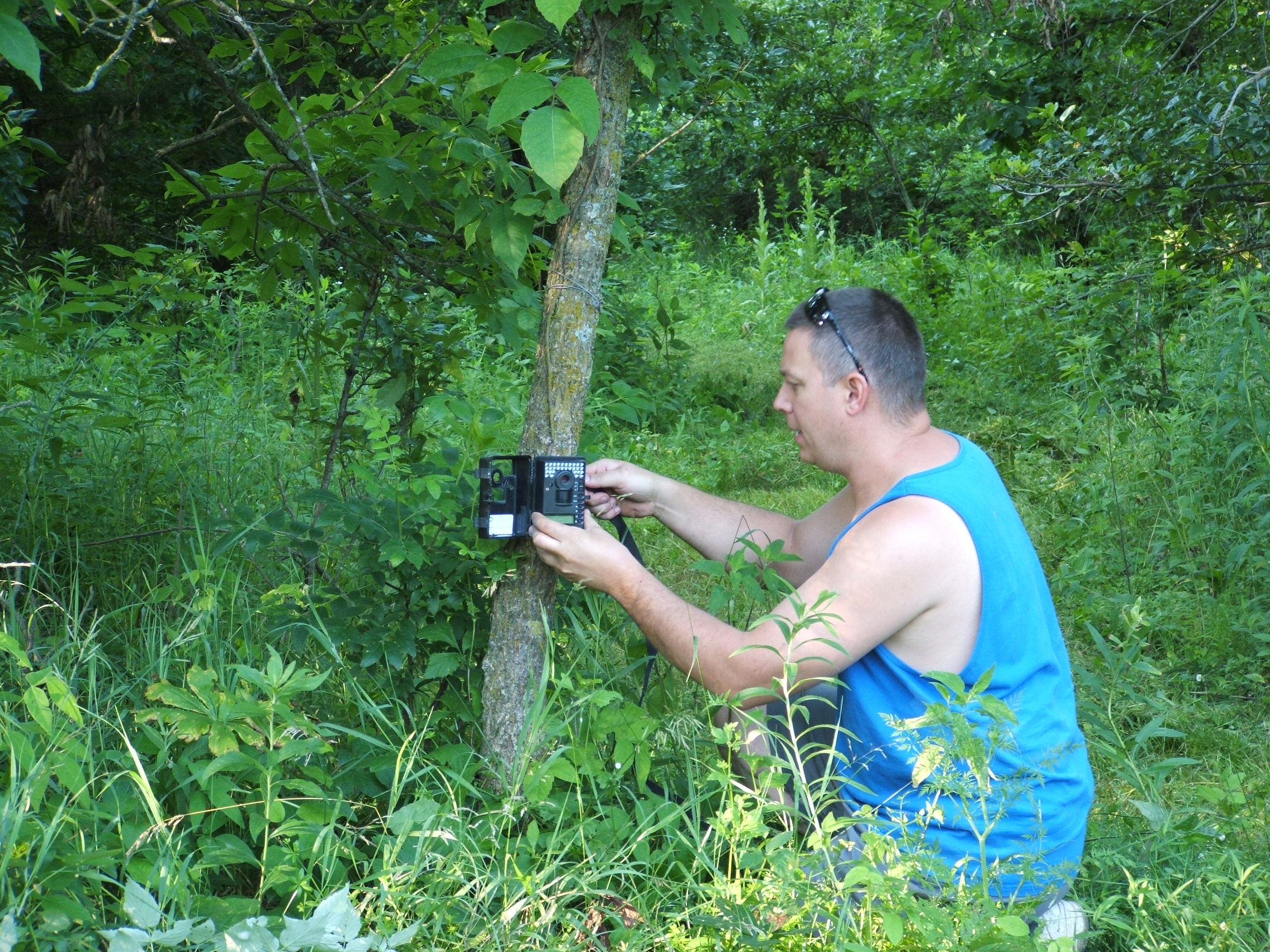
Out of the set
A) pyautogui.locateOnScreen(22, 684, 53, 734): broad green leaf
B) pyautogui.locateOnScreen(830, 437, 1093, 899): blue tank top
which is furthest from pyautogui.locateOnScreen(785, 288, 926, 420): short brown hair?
pyautogui.locateOnScreen(22, 684, 53, 734): broad green leaf

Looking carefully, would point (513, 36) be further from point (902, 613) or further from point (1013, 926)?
point (1013, 926)

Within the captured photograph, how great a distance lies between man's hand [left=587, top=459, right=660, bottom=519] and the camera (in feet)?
8.41

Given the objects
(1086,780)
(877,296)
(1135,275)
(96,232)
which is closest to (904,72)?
(1135,275)

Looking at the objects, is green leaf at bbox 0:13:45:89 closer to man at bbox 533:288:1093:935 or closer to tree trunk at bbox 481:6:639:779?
tree trunk at bbox 481:6:639:779

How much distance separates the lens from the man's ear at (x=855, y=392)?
7.79 feet

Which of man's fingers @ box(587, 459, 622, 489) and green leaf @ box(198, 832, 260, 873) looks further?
man's fingers @ box(587, 459, 622, 489)

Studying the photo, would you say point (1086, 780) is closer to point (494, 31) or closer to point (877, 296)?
point (877, 296)

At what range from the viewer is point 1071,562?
3.75m

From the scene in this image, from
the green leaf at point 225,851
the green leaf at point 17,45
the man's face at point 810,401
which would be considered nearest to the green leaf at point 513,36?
the green leaf at point 17,45

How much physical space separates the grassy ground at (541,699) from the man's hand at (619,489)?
6.3 inches

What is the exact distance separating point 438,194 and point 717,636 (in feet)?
3.89

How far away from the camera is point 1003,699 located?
2.14m

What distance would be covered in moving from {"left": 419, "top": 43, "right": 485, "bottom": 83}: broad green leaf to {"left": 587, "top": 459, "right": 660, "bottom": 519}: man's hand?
0.93m

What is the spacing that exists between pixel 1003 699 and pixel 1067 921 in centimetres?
41
